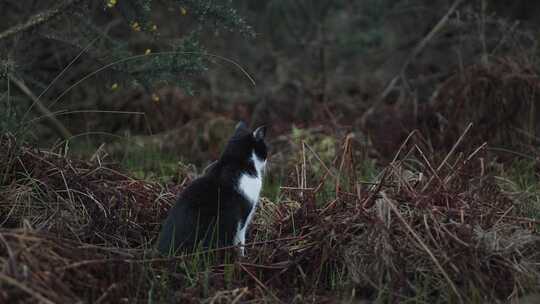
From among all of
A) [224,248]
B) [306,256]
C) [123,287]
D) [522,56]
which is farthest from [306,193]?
[522,56]

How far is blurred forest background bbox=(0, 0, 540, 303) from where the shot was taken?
2.85 m

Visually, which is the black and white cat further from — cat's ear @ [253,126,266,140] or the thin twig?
the thin twig

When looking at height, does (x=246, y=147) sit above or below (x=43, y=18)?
below

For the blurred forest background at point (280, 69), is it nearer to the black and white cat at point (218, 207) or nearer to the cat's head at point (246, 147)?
the cat's head at point (246, 147)

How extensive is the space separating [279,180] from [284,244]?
70.2 inches

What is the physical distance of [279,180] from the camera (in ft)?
16.9

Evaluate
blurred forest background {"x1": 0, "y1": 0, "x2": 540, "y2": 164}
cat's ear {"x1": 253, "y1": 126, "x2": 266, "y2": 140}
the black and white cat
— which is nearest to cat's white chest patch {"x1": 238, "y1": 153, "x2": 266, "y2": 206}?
the black and white cat

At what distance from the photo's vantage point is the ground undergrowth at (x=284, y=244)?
270 cm

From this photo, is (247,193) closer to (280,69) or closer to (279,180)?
(279,180)

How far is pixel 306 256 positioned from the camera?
3209 mm

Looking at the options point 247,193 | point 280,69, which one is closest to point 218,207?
point 247,193

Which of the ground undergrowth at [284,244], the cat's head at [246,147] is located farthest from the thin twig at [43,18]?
the cat's head at [246,147]

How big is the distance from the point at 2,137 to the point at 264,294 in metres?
1.73

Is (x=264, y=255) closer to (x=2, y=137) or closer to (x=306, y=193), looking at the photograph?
(x=306, y=193)
